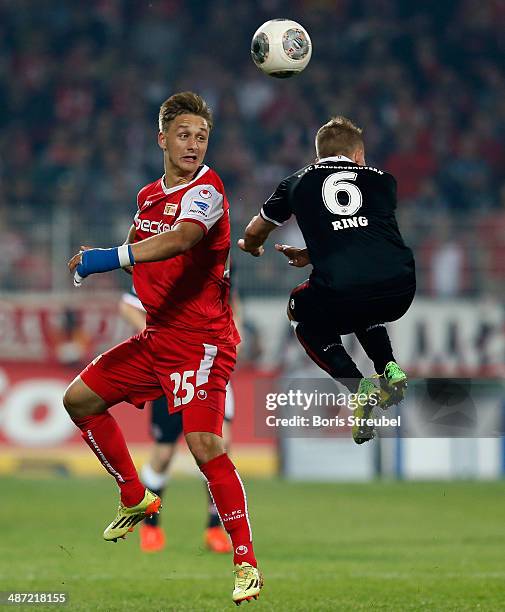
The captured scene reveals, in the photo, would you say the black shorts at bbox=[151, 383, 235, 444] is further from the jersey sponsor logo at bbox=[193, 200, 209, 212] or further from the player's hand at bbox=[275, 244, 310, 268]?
the jersey sponsor logo at bbox=[193, 200, 209, 212]

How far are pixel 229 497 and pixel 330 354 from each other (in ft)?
2.94

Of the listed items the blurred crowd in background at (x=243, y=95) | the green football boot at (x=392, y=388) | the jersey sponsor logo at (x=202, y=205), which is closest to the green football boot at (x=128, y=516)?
the green football boot at (x=392, y=388)

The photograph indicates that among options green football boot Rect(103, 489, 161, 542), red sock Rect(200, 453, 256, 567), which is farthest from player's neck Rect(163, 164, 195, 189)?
green football boot Rect(103, 489, 161, 542)

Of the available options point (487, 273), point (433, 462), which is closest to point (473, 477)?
point (433, 462)

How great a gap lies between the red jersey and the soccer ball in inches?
29.0

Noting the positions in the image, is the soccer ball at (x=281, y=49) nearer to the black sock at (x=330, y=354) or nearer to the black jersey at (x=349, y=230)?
the black jersey at (x=349, y=230)

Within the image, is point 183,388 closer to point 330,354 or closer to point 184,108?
point 330,354

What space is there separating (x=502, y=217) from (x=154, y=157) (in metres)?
5.34

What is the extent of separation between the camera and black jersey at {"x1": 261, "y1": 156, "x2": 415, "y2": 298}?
244 inches

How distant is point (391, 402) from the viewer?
6.36m

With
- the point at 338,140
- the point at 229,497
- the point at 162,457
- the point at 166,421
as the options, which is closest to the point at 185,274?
the point at 338,140

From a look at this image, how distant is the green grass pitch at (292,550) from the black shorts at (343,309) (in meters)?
1.49

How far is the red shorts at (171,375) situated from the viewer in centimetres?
631

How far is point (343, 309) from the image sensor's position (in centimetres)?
627
